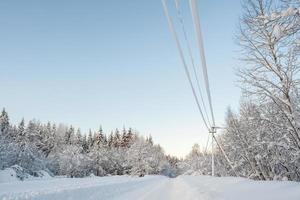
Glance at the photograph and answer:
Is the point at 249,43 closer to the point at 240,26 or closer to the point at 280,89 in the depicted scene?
the point at 240,26

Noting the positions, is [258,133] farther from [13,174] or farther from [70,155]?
Answer: [70,155]

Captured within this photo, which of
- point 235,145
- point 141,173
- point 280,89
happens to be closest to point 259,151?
point 235,145

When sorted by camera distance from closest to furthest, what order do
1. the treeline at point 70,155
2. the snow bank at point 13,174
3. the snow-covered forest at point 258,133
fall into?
the snow-covered forest at point 258,133 → the snow bank at point 13,174 → the treeline at point 70,155

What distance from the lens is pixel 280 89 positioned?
50.3 feet

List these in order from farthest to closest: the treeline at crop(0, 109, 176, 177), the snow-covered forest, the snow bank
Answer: the treeline at crop(0, 109, 176, 177) → the snow bank → the snow-covered forest

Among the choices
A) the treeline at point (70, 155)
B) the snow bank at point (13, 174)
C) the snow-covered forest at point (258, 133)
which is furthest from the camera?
the treeline at point (70, 155)

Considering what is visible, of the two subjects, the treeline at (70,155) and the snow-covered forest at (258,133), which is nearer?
the snow-covered forest at (258,133)

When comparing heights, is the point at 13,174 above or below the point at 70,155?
below

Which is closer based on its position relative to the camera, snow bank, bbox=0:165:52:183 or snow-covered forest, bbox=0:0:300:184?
snow-covered forest, bbox=0:0:300:184

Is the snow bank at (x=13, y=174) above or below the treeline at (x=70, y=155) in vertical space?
below

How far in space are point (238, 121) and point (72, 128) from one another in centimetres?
9738

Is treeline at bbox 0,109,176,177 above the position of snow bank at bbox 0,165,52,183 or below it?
above

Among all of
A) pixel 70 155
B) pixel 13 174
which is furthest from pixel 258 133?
pixel 70 155

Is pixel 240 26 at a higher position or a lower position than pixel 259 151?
higher
